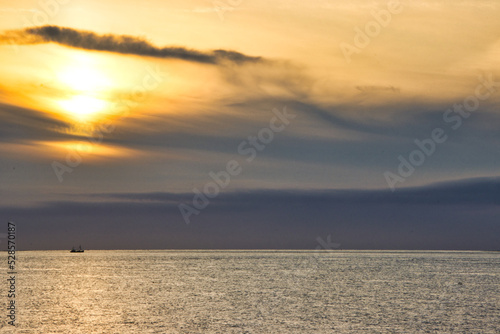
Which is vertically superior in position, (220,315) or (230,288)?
(230,288)

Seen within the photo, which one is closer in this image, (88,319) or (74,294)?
(88,319)

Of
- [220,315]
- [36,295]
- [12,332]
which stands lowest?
[12,332]

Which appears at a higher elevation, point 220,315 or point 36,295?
point 36,295

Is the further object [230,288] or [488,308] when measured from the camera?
[230,288]

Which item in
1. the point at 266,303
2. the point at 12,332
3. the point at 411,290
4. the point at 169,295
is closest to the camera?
the point at 12,332

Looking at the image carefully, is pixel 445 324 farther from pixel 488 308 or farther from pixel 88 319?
pixel 88 319

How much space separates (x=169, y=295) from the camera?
132375 millimetres

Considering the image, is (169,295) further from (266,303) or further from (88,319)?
(88,319)

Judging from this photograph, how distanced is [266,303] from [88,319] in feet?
120

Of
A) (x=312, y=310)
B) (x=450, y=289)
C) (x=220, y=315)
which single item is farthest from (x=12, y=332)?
(x=450, y=289)

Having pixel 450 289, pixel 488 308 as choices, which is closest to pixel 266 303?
pixel 488 308

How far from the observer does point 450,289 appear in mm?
153125

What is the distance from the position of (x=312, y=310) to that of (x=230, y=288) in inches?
2166

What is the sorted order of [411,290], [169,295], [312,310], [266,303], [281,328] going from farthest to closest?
1. [411,290]
2. [169,295]
3. [266,303]
4. [312,310]
5. [281,328]
